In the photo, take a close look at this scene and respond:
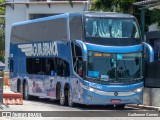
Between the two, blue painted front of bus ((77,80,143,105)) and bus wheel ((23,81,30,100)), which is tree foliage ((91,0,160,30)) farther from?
blue painted front of bus ((77,80,143,105))

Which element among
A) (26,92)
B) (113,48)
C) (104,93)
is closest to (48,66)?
(26,92)

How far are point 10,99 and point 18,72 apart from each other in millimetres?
6710

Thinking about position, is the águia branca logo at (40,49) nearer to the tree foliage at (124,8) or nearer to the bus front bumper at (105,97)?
the bus front bumper at (105,97)

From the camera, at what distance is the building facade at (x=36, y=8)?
63.1m

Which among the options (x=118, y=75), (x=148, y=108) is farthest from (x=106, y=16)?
(x=148, y=108)

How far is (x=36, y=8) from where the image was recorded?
64875 mm

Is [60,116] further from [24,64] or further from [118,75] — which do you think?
[24,64]

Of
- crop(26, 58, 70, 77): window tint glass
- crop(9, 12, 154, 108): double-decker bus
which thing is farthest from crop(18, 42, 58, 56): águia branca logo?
crop(26, 58, 70, 77): window tint glass

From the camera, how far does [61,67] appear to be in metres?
25.2

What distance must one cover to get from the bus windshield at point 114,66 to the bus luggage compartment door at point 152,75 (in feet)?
6.31

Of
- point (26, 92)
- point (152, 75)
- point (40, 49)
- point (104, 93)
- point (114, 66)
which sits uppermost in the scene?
point (40, 49)

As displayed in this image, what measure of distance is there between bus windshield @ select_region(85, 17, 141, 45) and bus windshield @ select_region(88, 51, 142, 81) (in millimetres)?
620

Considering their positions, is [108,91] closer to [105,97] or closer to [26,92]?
[105,97]

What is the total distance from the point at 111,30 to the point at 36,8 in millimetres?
42078
